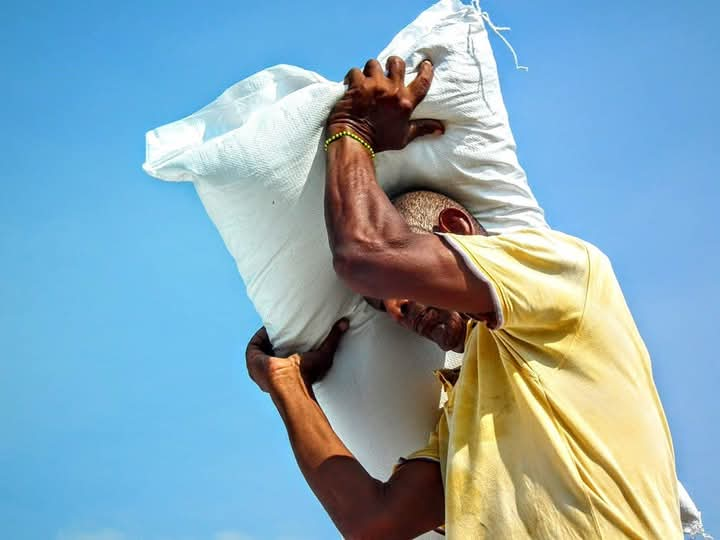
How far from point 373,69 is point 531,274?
0.79 meters

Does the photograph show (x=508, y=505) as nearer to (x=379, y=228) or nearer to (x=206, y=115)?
(x=379, y=228)

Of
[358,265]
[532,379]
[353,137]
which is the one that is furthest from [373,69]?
[532,379]

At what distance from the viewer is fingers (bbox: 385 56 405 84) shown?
286 centimetres

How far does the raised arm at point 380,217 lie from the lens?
2385 mm

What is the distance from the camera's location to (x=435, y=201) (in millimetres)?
2998

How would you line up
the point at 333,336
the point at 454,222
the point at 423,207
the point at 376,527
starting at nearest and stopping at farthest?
the point at 376,527
the point at 454,222
the point at 423,207
the point at 333,336

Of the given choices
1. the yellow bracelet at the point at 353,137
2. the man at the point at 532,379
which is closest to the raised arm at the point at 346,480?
the man at the point at 532,379

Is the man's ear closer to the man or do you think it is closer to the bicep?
the man

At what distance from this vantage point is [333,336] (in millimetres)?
3105

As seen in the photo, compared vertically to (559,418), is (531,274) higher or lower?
higher

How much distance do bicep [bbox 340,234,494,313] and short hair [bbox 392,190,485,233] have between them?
1.50ft

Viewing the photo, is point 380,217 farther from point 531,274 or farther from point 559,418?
point 559,418

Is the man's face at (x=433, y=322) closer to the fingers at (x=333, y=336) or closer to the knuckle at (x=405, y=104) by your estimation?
the fingers at (x=333, y=336)

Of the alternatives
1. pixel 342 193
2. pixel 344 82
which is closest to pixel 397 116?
pixel 344 82
